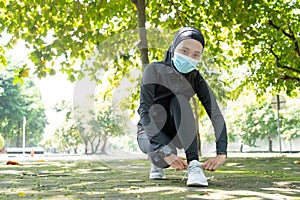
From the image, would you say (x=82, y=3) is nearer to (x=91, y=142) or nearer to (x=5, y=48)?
(x=5, y=48)

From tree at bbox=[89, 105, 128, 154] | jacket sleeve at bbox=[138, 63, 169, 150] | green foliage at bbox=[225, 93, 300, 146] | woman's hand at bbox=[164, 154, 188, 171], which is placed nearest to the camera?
woman's hand at bbox=[164, 154, 188, 171]

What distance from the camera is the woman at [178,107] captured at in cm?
361

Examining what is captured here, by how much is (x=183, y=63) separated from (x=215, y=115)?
54cm

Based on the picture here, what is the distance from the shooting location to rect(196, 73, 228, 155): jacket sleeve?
3.58 meters

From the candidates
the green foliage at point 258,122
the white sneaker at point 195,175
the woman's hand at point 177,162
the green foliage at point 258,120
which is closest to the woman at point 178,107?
the white sneaker at point 195,175

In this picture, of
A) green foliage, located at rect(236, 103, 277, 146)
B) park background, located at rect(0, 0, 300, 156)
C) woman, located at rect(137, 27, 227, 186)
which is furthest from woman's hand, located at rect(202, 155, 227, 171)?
green foliage, located at rect(236, 103, 277, 146)

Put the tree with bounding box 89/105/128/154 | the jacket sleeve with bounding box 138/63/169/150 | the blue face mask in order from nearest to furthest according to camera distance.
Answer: the jacket sleeve with bounding box 138/63/169/150
the blue face mask
the tree with bounding box 89/105/128/154

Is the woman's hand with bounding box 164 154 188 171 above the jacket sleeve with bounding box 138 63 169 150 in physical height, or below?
below

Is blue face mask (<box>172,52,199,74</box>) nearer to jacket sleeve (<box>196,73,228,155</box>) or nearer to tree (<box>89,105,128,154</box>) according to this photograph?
jacket sleeve (<box>196,73,228,155</box>)

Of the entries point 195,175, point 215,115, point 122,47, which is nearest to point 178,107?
point 215,115

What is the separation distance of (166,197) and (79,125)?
9.70 feet

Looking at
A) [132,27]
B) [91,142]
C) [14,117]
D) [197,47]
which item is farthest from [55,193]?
[14,117]

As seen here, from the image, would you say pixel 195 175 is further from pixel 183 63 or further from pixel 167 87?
pixel 183 63

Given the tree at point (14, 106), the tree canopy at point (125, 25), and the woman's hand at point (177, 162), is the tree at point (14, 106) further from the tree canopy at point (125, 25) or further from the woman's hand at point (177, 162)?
the woman's hand at point (177, 162)
